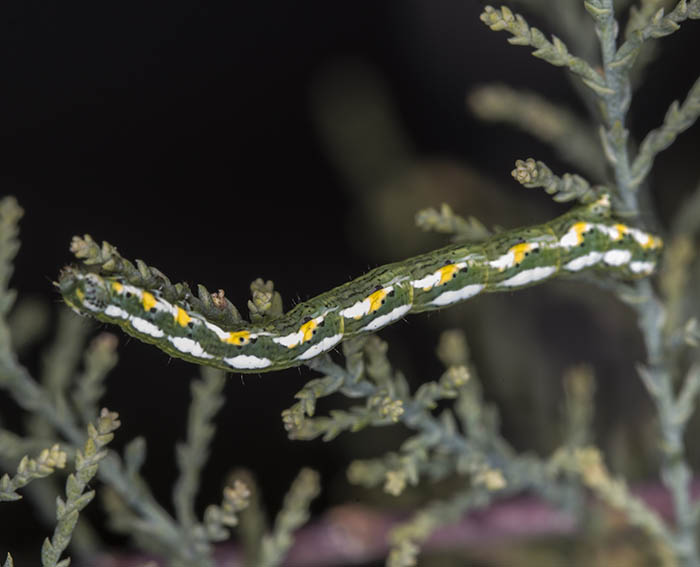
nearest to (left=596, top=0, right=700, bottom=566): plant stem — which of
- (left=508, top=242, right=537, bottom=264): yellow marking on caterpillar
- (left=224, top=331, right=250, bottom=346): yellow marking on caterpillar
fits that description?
(left=508, top=242, right=537, bottom=264): yellow marking on caterpillar

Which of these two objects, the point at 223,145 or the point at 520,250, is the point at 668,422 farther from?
the point at 223,145

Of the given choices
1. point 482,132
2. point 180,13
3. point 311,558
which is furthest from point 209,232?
point 311,558

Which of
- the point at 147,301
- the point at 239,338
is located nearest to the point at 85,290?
the point at 147,301

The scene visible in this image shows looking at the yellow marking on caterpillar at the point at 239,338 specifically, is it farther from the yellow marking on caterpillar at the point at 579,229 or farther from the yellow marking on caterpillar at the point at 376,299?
the yellow marking on caterpillar at the point at 579,229

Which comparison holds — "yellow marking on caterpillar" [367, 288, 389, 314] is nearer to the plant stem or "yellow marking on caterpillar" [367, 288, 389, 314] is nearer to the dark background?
the plant stem

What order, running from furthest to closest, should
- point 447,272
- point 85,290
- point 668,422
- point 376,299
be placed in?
point 668,422 < point 447,272 < point 376,299 < point 85,290

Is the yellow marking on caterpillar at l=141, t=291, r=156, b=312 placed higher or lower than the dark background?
lower
